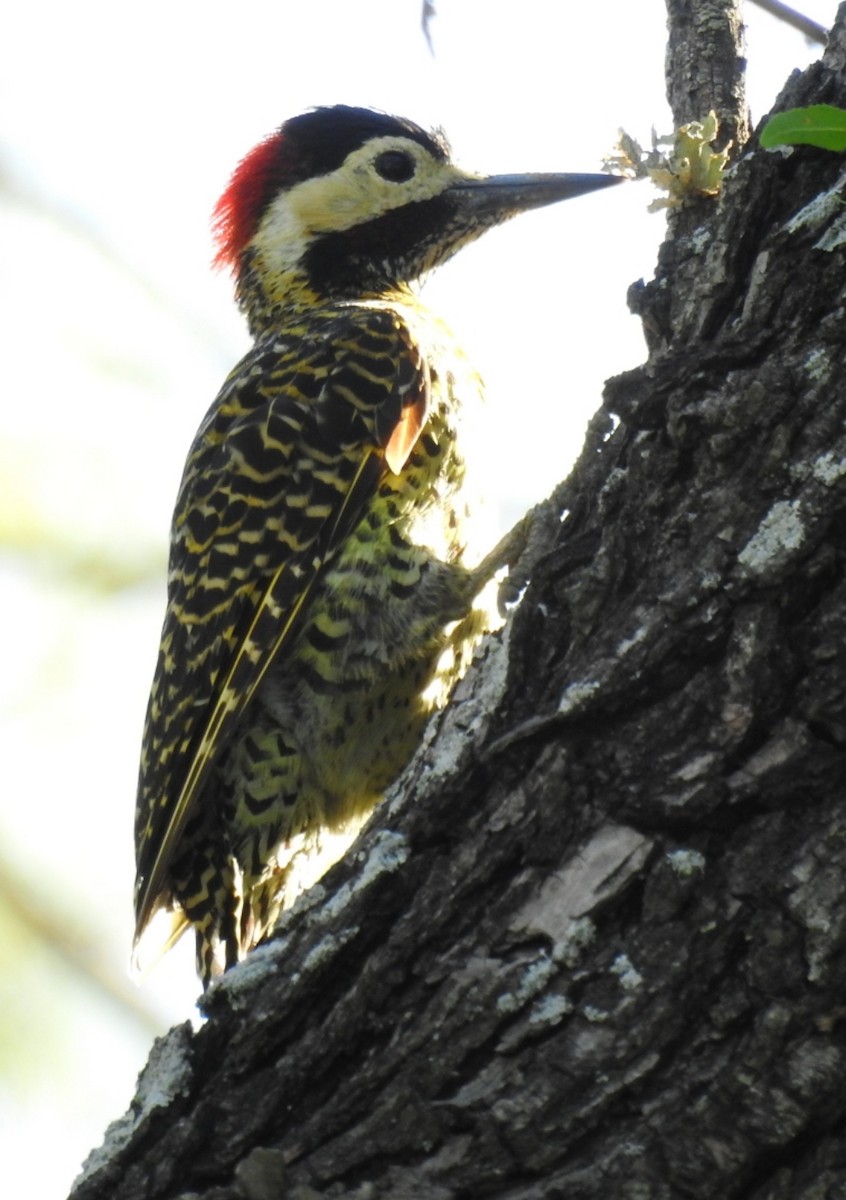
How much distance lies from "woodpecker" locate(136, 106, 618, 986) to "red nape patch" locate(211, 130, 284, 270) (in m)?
1.53

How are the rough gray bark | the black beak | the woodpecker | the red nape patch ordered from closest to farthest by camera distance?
the rough gray bark, the woodpecker, the black beak, the red nape patch

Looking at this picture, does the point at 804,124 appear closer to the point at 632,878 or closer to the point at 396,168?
the point at 632,878

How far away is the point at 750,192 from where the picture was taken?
2512mm

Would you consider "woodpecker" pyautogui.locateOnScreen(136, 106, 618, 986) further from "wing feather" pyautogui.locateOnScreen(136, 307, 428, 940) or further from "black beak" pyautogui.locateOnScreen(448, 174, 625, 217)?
"black beak" pyautogui.locateOnScreen(448, 174, 625, 217)

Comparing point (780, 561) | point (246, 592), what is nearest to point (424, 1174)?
point (780, 561)

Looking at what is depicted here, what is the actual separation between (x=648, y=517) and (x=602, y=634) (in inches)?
7.8

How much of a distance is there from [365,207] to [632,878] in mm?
4066

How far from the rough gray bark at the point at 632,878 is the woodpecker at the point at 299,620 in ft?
4.96

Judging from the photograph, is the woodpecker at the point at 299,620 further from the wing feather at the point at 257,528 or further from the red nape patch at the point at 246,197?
the red nape patch at the point at 246,197

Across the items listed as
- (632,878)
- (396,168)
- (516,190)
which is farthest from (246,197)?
(632,878)

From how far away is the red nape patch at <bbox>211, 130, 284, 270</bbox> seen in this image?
6.02m

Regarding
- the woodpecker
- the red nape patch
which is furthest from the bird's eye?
the woodpecker

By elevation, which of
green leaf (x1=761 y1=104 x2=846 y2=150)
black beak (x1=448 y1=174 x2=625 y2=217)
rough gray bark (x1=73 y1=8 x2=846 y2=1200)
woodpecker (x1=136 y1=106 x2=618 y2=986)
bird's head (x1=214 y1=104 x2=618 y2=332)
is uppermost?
bird's head (x1=214 y1=104 x2=618 y2=332)

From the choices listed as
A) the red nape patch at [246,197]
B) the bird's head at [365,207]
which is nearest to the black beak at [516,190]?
the bird's head at [365,207]
